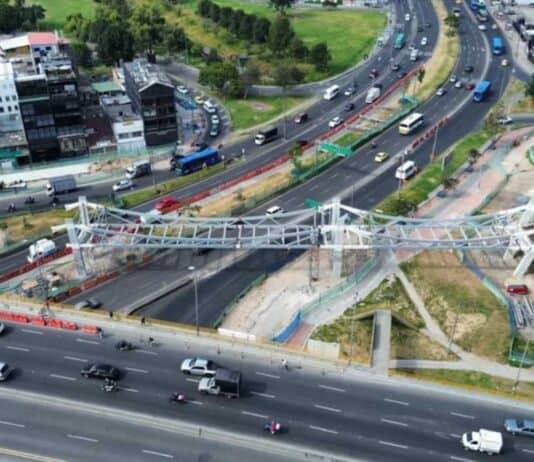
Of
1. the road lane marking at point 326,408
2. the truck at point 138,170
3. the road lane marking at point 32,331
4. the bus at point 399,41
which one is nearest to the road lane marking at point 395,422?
the road lane marking at point 326,408

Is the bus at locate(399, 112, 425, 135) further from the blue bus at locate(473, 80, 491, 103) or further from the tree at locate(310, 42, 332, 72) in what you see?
the tree at locate(310, 42, 332, 72)

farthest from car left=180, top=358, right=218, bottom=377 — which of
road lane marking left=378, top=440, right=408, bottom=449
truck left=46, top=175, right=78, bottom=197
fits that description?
truck left=46, top=175, right=78, bottom=197

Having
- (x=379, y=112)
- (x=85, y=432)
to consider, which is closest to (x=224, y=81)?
(x=379, y=112)

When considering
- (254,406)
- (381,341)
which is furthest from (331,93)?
(254,406)

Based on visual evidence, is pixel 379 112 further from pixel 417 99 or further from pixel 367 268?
pixel 367 268

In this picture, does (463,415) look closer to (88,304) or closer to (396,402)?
(396,402)

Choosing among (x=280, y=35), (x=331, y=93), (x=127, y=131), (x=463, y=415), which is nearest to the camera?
(x=463, y=415)
